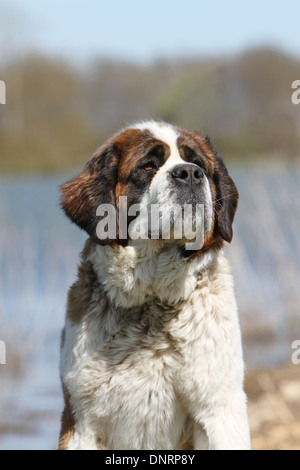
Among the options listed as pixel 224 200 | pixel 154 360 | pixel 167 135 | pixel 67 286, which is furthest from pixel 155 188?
pixel 67 286

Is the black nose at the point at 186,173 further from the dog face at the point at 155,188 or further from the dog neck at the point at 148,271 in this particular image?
the dog neck at the point at 148,271

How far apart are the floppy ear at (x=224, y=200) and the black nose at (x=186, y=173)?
0.37 m

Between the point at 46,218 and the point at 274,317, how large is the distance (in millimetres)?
5953

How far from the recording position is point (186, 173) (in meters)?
3.97

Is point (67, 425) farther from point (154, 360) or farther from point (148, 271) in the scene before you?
point (148, 271)

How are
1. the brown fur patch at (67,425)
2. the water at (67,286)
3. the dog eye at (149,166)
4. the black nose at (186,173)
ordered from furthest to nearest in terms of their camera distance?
1. the water at (67,286)
2. the dog eye at (149,166)
3. the brown fur patch at (67,425)
4. the black nose at (186,173)

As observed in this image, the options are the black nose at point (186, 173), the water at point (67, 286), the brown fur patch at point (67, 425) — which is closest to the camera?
the black nose at point (186, 173)

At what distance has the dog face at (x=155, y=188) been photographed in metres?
3.98

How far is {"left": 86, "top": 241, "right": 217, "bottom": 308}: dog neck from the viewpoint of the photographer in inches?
165

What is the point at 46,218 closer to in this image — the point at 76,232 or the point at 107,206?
the point at 76,232

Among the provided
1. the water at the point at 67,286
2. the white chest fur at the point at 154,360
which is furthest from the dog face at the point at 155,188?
the water at the point at 67,286

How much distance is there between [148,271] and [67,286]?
5923 mm
